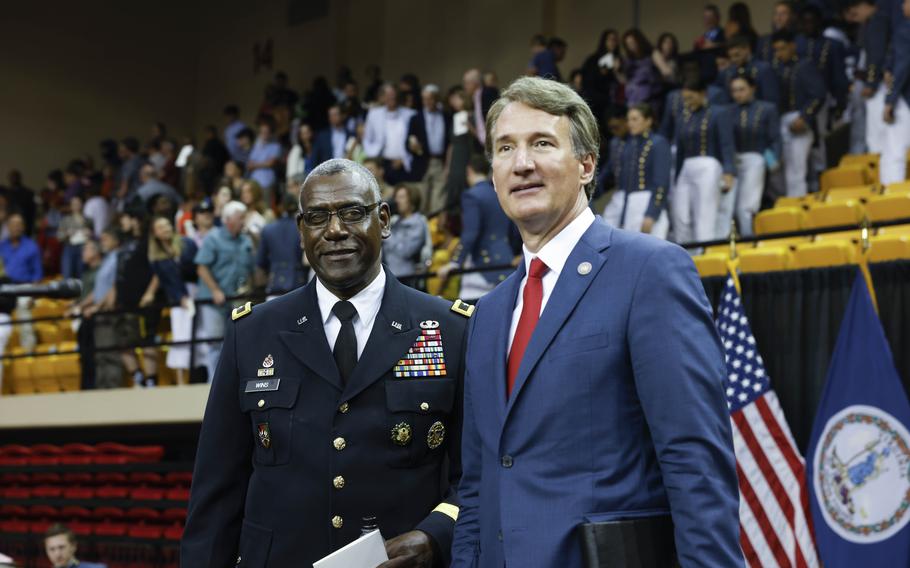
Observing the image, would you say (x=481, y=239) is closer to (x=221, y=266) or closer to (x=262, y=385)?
(x=221, y=266)

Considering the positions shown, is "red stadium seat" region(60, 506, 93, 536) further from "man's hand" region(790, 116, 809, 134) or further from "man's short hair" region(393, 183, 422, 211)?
"man's hand" region(790, 116, 809, 134)

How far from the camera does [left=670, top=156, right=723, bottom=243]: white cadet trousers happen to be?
8.61 m

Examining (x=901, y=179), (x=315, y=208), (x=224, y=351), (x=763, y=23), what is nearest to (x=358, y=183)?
(x=315, y=208)

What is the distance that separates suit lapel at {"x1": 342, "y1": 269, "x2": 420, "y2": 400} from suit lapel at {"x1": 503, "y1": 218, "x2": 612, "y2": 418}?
683 millimetres

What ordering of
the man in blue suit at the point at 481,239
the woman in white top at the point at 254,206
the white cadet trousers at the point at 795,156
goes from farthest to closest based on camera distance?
the woman in white top at the point at 254,206, the white cadet trousers at the point at 795,156, the man in blue suit at the point at 481,239

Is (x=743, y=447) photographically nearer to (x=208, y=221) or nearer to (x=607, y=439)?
(x=607, y=439)

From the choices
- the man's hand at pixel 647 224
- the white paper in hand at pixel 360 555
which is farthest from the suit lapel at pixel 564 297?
the man's hand at pixel 647 224

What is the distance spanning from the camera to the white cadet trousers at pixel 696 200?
339 inches

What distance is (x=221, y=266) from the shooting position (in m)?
9.45

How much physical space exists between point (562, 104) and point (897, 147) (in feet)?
23.0

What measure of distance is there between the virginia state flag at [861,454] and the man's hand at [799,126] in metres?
3.42

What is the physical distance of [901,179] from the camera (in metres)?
8.81

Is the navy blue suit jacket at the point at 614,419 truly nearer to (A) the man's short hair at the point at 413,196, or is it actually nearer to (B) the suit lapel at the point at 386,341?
(B) the suit lapel at the point at 386,341

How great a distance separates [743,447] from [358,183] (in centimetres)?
391
